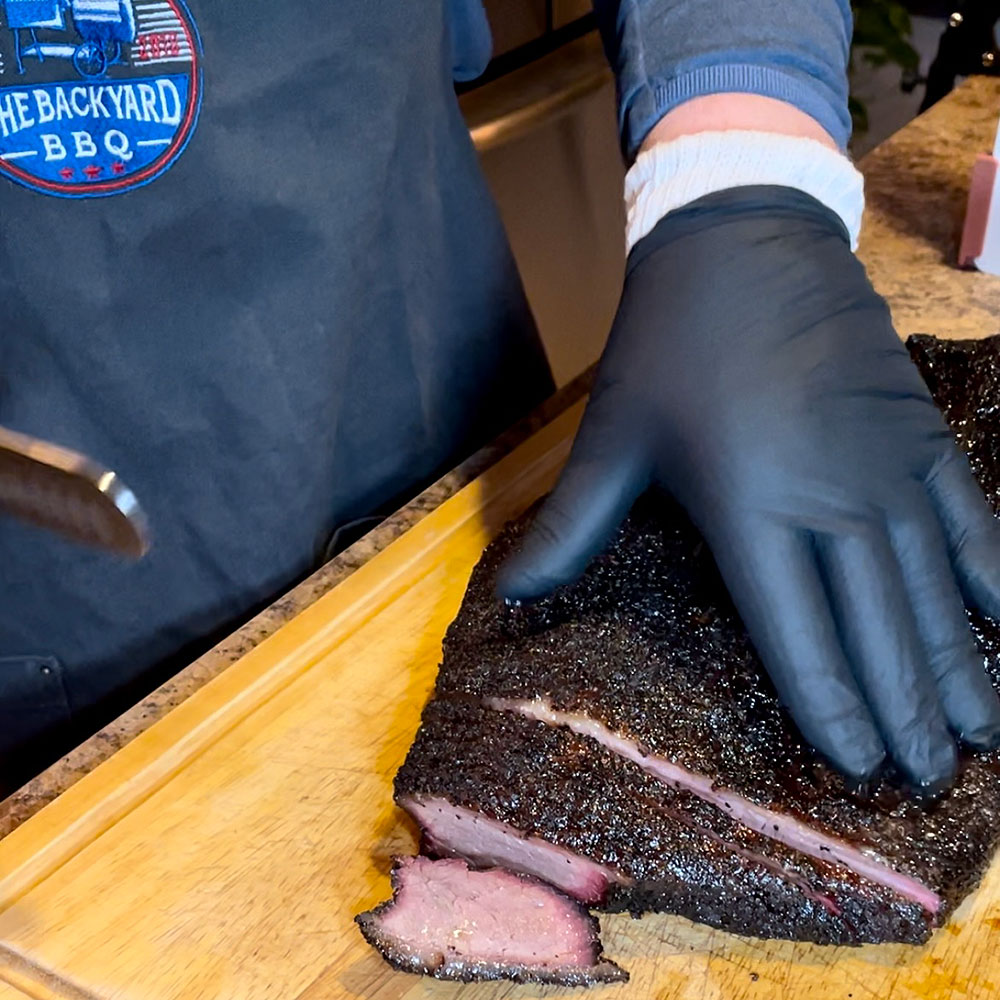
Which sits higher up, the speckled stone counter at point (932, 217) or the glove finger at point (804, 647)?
the glove finger at point (804, 647)

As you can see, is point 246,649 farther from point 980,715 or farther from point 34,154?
point 980,715

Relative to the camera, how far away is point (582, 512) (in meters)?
1.54

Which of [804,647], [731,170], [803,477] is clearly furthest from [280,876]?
[731,170]

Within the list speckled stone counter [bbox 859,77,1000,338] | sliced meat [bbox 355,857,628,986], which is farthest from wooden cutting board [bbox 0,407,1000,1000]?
speckled stone counter [bbox 859,77,1000,338]

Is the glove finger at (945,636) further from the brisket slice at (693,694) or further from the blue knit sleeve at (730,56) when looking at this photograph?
the blue knit sleeve at (730,56)

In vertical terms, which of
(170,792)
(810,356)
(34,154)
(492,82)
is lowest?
Answer: (170,792)

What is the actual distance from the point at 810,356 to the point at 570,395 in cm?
78

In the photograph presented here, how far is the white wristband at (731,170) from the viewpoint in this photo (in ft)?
5.42

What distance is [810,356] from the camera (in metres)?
1.51

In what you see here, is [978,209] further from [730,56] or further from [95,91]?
[95,91]

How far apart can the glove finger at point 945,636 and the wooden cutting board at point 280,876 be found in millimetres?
204

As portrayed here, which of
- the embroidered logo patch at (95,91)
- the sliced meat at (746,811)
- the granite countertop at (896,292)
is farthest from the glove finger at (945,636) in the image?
the embroidered logo patch at (95,91)

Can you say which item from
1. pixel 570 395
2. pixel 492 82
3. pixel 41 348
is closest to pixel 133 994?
pixel 41 348

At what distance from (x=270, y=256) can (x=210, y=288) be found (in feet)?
0.35
